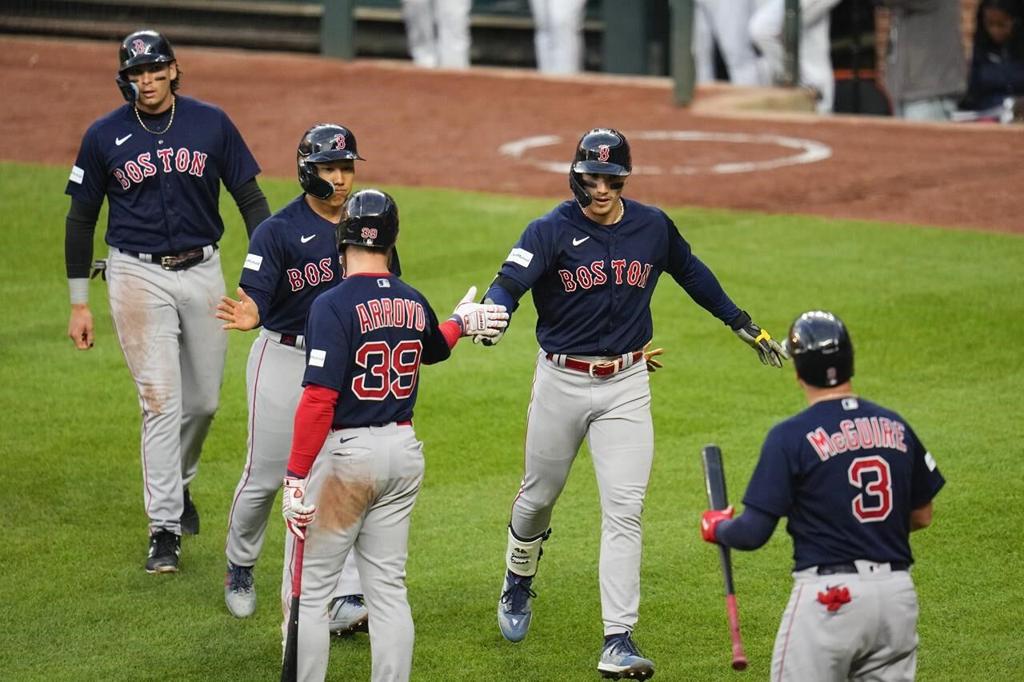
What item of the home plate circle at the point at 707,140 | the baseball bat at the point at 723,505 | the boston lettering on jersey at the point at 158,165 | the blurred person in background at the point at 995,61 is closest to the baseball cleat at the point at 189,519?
the boston lettering on jersey at the point at 158,165

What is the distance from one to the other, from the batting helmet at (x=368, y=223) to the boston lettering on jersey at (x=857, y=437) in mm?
1527

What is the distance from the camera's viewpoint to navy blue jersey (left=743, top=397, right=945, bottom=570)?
4.27 metres

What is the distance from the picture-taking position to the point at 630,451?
5.78 m

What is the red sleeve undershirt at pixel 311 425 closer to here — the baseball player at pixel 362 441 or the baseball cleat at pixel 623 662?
the baseball player at pixel 362 441

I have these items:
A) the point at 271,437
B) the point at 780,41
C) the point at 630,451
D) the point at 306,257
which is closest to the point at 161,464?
the point at 271,437

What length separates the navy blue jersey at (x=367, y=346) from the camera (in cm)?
492

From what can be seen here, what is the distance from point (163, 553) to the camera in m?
6.59

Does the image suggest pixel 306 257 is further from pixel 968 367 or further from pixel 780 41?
pixel 780 41

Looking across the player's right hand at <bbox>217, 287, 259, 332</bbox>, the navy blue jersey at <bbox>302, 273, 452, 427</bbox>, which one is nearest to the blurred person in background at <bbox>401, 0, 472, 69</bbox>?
the player's right hand at <bbox>217, 287, 259, 332</bbox>

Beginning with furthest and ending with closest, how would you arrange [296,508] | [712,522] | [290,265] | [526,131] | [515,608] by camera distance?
[526,131]
[515,608]
[290,265]
[296,508]
[712,522]

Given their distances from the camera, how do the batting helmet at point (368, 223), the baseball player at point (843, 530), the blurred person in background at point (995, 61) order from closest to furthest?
the baseball player at point (843, 530) → the batting helmet at point (368, 223) → the blurred person in background at point (995, 61)

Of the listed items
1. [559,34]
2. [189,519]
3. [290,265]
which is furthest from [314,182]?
[559,34]

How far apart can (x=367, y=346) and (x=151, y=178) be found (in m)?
2.14

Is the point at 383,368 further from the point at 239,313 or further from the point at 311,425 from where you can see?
the point at 239,313
